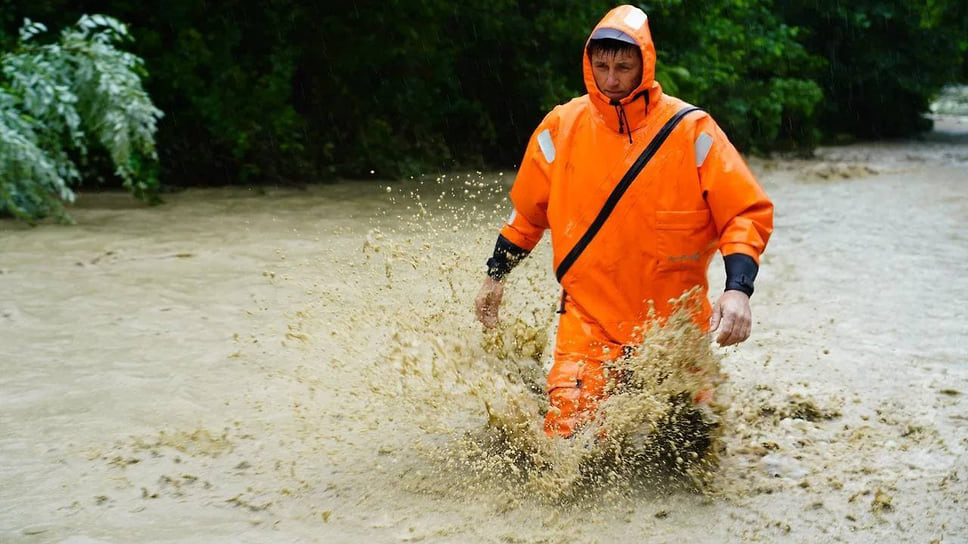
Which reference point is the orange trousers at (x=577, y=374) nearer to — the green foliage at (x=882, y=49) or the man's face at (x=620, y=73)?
the man's face at (x=620, y=73)

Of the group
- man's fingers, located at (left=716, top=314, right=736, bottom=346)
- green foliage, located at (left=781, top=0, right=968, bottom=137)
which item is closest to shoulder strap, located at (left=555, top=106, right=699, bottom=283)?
man's fingers, located at (left=716, top=314, right=736, bottom=346)

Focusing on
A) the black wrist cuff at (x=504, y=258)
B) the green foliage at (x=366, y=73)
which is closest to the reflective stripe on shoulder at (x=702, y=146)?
the black wrist cuff at (x=504, y=258)

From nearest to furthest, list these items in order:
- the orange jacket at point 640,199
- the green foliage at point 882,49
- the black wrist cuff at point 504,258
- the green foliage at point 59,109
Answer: the orange jacket at point 640,199
the black wrist cuff at point 504,258
the green foliage at point 59,109
the green foliage at point 882,49

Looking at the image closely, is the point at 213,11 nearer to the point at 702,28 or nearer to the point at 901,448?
the point at 702,28

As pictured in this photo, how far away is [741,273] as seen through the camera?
3379 mm

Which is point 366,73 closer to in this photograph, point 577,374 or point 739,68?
point 739,68

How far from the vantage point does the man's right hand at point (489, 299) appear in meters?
4.05

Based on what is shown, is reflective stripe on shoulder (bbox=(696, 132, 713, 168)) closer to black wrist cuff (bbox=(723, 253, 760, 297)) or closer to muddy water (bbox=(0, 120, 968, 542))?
black wrist cuff (bbox=(723, 253, 760, 297))

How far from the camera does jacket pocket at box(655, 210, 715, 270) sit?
3.57 metres

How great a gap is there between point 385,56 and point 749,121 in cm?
705

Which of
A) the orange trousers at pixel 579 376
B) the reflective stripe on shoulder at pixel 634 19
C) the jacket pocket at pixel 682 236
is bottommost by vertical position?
the orange trousers at pixel 579 376

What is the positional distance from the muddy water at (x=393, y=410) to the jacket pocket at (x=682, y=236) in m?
0.44

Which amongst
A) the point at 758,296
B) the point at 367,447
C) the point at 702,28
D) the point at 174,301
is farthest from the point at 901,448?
the point at 702,28

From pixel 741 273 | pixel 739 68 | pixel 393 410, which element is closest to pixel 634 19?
pixel 741 273
